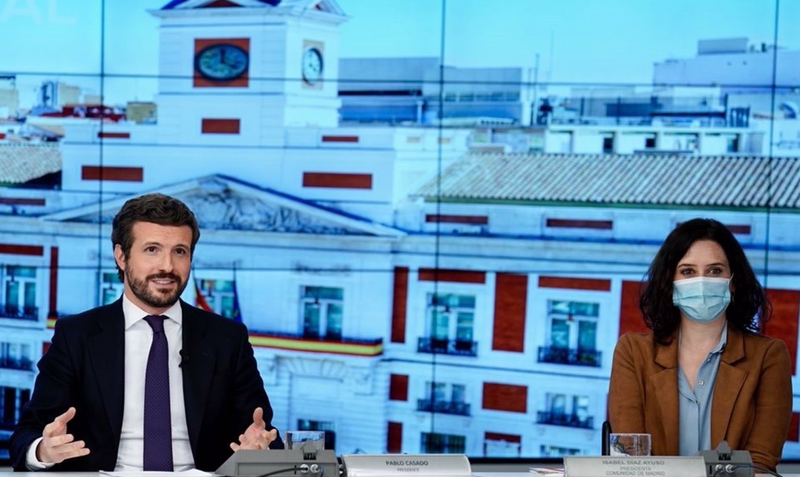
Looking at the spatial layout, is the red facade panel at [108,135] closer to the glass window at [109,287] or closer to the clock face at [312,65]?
the glass window at [109,287]

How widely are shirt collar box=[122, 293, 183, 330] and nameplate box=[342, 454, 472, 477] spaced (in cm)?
69

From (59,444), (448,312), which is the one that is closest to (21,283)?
(448,312)

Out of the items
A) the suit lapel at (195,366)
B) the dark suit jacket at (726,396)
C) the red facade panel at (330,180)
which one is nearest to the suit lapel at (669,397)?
the dark suit jacket at (726,396)

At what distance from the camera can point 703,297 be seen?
3.03 meters

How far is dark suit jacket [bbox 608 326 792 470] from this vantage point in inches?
118

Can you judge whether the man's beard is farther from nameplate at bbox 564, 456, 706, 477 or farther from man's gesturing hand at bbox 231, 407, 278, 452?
nameplate at bbox 564, 456, 706, 477

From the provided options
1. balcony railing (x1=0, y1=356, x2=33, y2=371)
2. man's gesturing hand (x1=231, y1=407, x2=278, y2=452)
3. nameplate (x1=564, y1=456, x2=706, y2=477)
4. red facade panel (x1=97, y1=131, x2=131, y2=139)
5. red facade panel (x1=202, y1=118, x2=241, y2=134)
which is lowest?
balcony railing (x1=0, y1=356, x2=33, y2=371)

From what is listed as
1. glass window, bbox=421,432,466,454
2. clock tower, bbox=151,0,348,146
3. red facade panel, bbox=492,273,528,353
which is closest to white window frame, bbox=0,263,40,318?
clock tower, bbox=151,0,348,146

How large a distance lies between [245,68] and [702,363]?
3194 millimetres

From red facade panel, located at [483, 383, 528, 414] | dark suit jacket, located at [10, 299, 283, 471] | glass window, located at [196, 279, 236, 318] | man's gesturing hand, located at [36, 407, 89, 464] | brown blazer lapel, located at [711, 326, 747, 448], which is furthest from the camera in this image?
red facade panel, located at [483, 383, 528, 414]

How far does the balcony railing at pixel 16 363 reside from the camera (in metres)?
5.59

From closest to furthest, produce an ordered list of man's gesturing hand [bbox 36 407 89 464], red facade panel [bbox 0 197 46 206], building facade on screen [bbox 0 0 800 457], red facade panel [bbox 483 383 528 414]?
man's gesturing hand [bbox 36 407 89 464] < red facade panel [bbox 0 197 46 206] < building facade on screen [bbox 0 0 800 457] < red facade panel [bbox 483 383 528 414]

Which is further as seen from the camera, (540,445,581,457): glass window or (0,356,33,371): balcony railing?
(540,445,581,457): glass window

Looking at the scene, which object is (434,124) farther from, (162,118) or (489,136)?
(162,118)
